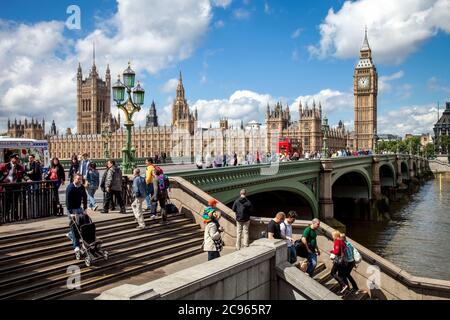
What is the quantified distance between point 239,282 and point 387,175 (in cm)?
6535

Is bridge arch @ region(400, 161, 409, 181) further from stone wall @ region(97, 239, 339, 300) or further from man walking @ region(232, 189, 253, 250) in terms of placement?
stone wall @ region(97, 239, 339, 300)

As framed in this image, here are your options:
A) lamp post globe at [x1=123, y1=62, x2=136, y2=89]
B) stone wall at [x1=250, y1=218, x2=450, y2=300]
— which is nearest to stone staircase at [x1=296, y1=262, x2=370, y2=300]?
stone wall at [x1=250, y1=218, x2=450, y2=300]

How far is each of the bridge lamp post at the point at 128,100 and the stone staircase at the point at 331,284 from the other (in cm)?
725

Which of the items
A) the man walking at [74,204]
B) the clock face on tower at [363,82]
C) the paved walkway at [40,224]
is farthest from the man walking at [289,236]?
the clock face on tower at [363,82]

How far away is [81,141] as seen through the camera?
147 meters

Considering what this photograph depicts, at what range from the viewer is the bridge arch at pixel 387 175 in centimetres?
6450

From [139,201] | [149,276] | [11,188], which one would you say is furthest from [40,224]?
[149,276]

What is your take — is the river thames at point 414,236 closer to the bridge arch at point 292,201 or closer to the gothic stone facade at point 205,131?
the bridge arch at point 292,201

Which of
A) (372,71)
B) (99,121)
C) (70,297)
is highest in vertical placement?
(372,71)

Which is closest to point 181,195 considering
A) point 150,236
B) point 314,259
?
point 150,236
